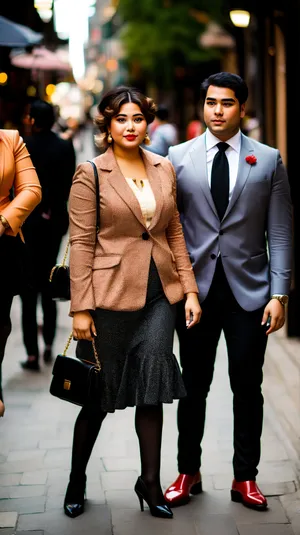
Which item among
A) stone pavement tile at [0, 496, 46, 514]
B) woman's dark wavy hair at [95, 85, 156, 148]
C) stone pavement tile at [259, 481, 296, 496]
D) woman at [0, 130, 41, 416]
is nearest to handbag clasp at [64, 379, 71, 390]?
woman at [0, 130, 41, 416]

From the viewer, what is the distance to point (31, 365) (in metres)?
7.59

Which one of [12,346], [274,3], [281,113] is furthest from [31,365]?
[281,113]

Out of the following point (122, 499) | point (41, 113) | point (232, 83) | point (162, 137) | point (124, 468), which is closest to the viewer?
point (232, 83)

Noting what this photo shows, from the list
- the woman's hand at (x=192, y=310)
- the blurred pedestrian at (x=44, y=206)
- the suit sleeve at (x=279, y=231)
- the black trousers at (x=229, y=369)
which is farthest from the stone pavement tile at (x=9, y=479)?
the blurred pedestrian at (x=44, y=206)

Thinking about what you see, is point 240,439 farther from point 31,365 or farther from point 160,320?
point 31,365

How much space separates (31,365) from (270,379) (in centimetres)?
203

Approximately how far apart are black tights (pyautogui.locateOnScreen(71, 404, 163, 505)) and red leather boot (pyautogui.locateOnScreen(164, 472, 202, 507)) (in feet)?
0.53

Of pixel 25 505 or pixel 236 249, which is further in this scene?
pixel 25 505

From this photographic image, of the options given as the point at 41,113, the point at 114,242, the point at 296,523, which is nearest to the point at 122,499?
the point at 296,523

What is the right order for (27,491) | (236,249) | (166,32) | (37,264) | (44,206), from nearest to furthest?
1. (236,249)
2. (27,491)
3. (44,206)
4. (37,264)
5. (166,32)

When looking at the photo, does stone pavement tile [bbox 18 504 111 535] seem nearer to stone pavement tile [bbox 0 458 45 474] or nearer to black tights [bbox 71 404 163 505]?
black tights [bbox 71 404 163 505]

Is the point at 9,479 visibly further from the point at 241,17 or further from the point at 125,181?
the point at 241,17

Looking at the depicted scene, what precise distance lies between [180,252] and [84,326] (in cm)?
62

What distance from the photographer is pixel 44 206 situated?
24.1 feet
